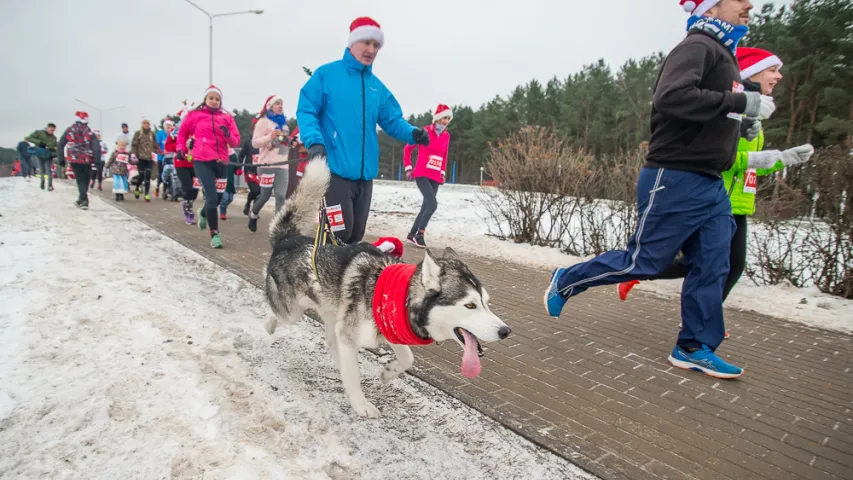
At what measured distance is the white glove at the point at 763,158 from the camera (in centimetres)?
318

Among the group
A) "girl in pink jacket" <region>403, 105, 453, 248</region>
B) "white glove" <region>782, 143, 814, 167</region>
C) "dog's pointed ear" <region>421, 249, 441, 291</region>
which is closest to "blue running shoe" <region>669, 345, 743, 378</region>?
"white glove" <region>782, 143, 814, 167</region>

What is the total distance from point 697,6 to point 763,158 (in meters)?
1.18

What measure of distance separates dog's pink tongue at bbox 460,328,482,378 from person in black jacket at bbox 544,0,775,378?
4.44 ft

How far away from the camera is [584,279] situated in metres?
3.14

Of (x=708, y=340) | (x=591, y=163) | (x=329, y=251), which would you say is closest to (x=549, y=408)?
(x=708, y=340)

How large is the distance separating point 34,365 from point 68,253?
11.3ft

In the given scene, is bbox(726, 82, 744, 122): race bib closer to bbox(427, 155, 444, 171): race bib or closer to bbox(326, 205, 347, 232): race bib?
bbox(326, 205, 347, 232): race bib

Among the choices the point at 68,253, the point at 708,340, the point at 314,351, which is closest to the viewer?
the point at 708,340

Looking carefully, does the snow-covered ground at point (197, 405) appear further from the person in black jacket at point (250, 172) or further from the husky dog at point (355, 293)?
the person in black jacket at point (250, 172)

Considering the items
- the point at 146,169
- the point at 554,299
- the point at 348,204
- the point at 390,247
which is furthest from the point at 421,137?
the point at 146,169

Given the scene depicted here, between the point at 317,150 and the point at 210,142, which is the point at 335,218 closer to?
the point at 317,150

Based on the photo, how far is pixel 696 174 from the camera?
9.37ft

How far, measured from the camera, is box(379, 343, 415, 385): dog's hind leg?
8.54 feet

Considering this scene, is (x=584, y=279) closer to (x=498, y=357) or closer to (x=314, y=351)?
(x=498, y=357)
